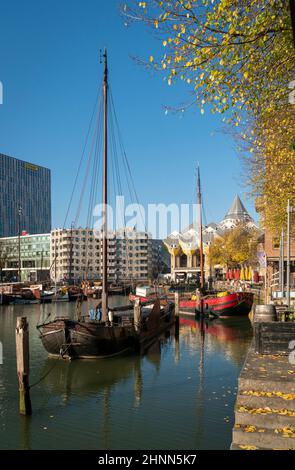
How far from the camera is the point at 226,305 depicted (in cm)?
4884

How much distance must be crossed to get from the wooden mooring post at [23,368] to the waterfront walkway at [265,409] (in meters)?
8.47

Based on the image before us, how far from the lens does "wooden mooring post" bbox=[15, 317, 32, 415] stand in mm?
15914

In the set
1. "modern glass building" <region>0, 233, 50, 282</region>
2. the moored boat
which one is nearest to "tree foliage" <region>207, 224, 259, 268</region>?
the moored boat

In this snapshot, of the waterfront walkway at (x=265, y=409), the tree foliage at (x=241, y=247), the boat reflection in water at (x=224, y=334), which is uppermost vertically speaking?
the tree foliage at (x=241, y=247)

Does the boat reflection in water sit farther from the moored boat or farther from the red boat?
the moored boat

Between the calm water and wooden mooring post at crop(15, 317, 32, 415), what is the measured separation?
43 cm

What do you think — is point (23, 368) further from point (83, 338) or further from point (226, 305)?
point (226, 305)

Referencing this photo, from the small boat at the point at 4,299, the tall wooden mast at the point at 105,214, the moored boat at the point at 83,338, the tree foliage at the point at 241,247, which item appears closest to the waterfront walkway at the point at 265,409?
the moored boat at the point at 83,338

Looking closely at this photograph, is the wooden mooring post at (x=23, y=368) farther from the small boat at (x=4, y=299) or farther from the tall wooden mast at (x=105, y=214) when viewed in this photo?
the small boat at (x=4, y=299)

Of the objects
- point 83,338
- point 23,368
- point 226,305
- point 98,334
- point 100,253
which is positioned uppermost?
point 100,253

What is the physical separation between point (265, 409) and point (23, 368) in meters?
9.60

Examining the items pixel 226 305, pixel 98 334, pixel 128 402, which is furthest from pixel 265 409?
pixel 226 305

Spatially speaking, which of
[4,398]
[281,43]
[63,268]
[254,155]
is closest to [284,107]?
[281,43]

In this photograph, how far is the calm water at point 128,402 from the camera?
13617 millimetres
